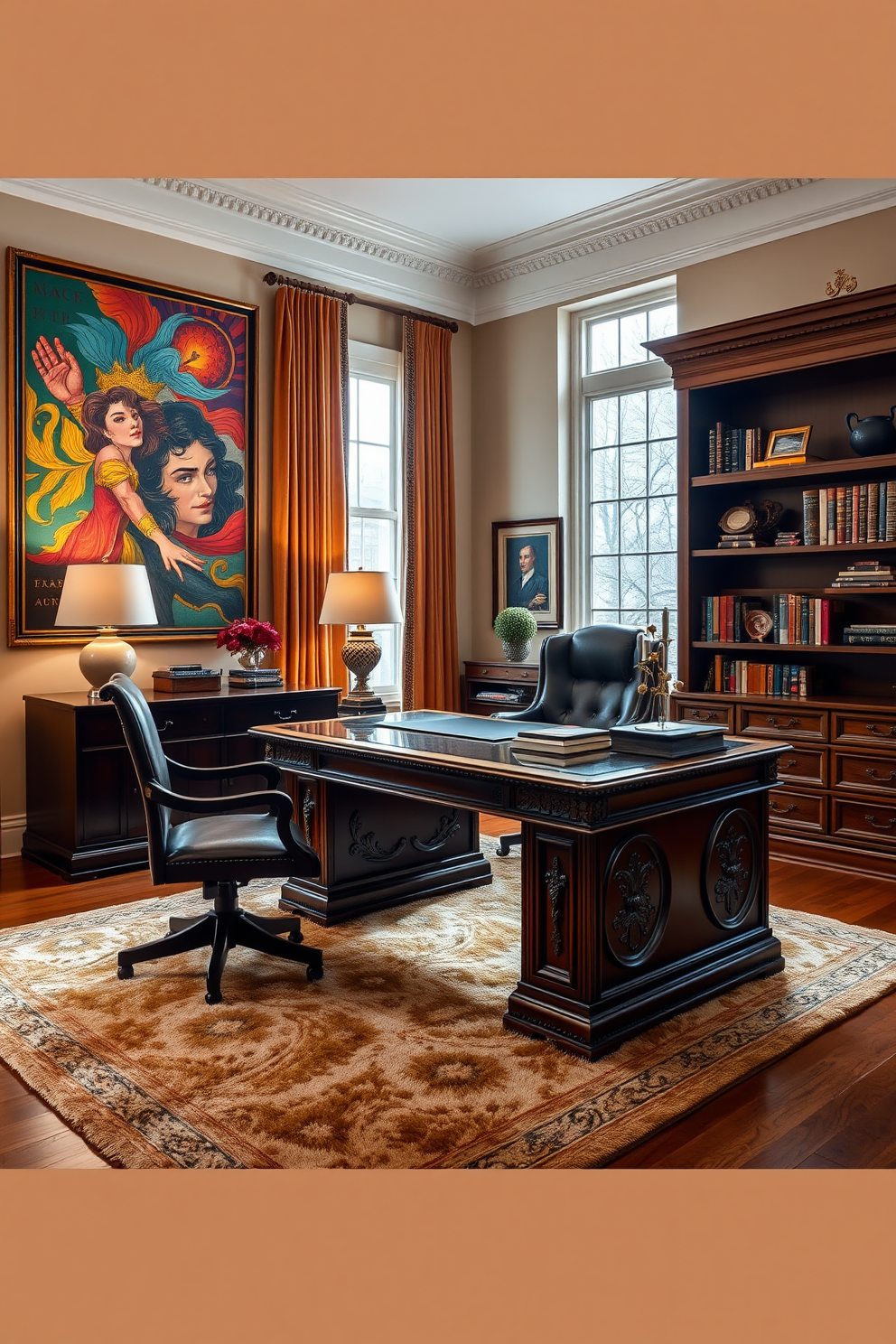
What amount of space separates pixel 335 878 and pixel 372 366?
3.75 m

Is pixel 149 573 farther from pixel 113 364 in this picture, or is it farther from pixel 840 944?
pixel 840 944

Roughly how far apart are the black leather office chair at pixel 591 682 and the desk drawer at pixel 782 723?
899 millimetres

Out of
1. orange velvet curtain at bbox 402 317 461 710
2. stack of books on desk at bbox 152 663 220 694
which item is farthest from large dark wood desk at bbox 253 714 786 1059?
orange velvet curtain at bbox 402 317 461 710

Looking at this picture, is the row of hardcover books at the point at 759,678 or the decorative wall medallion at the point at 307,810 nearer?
the decorative wall medallion at the point at 307,810

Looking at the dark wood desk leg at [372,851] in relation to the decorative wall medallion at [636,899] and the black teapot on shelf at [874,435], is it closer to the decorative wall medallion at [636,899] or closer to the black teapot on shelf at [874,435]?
the decorative wall medallion at [636,899]

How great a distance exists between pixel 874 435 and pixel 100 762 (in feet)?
12.8

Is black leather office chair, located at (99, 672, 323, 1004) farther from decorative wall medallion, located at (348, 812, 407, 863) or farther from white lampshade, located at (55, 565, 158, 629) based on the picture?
white lampshade, located at (55, 565, 158, 629)

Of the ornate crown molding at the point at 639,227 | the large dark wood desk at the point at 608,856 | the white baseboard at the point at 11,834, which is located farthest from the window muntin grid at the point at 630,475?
the white baseboard at the point at 11,834

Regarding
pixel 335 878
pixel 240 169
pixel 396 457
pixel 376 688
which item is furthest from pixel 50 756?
pixel 240 169

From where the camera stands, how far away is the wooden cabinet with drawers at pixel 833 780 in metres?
4.46

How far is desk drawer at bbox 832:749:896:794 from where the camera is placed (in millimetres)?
4453

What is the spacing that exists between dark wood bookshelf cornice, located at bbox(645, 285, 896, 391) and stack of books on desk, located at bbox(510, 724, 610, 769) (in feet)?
8.85

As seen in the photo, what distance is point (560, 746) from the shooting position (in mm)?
2875

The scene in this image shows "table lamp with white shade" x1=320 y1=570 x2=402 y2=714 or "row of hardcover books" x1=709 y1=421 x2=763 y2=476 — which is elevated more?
"row of hardcover books" x1=709 y1=421 x2=763 y2=476
